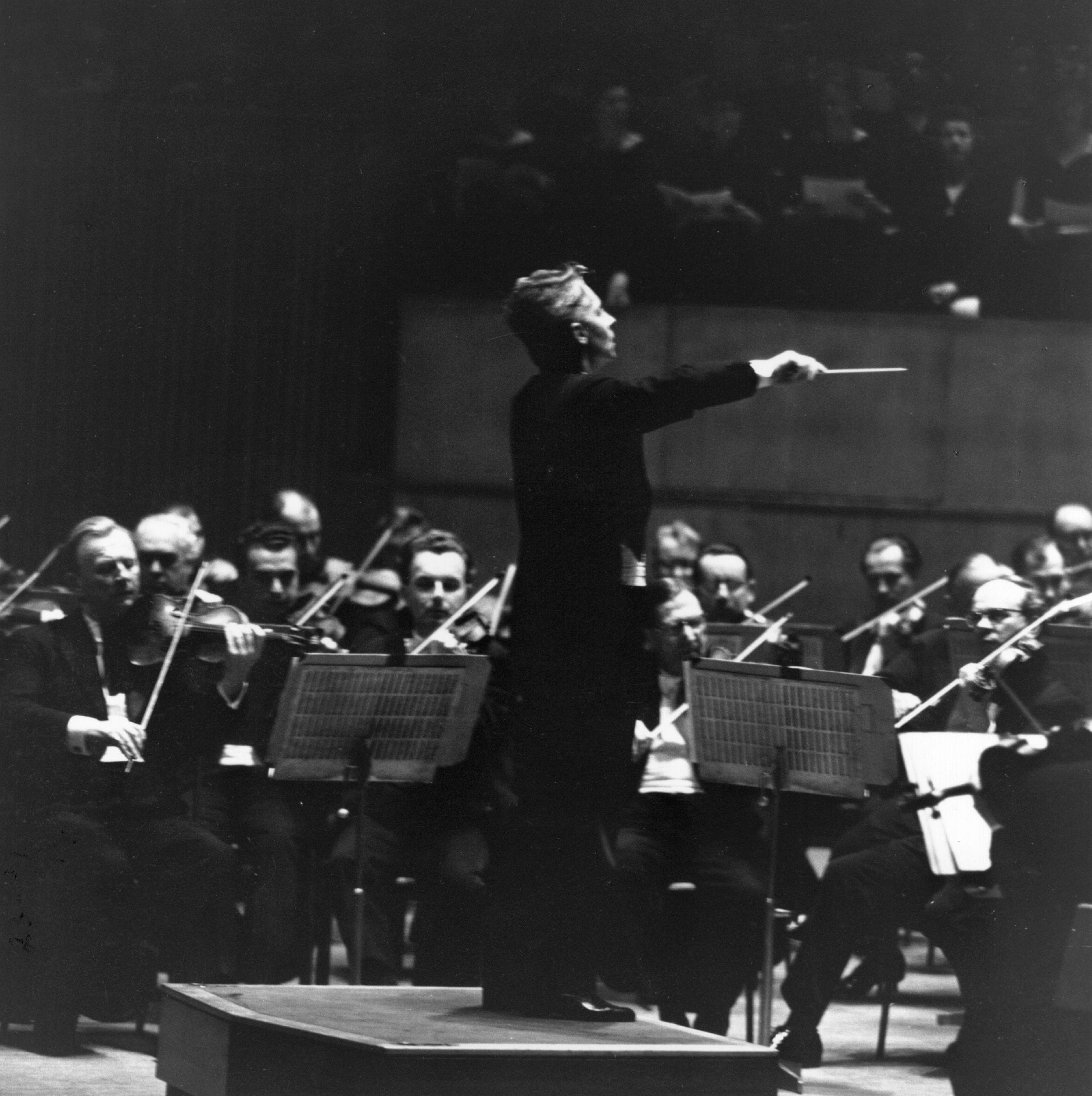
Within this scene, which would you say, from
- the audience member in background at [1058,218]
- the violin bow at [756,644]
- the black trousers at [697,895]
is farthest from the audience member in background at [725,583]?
the audience member in background at [1058,218]

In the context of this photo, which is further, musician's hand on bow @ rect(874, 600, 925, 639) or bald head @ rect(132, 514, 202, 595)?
musician's hand on bow @ rect(874, 600, 925, 639)

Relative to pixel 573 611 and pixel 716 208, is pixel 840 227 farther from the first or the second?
pixel 573 611

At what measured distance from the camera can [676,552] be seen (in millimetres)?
6285

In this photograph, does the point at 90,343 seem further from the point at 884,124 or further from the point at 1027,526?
the point at 1027,526

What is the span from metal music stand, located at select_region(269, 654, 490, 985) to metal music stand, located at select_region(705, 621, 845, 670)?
37.5 inches

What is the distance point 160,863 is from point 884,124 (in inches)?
182

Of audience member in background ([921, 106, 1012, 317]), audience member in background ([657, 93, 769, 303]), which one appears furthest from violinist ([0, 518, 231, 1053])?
audience member in background ([921, 106, 1012, 317])

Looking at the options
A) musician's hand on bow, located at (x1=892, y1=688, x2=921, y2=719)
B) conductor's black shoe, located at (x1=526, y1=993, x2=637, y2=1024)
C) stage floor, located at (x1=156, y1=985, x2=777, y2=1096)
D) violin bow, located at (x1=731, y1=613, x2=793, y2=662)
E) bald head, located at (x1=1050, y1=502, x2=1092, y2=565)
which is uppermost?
bald head, located at (x1=1050, y1=502, x2=1092, y2=565)

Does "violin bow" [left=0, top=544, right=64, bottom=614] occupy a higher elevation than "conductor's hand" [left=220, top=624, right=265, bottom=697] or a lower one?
Result: higher

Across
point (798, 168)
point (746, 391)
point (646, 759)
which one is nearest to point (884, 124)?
point (798, 168)

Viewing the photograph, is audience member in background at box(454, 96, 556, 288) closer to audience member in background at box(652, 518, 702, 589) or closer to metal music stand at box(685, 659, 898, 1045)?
audience member in background at box(652, 518, 702, 589)

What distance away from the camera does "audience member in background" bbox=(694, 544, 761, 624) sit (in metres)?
5.61

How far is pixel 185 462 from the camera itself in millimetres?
7301

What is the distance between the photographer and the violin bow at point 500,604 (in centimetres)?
513
